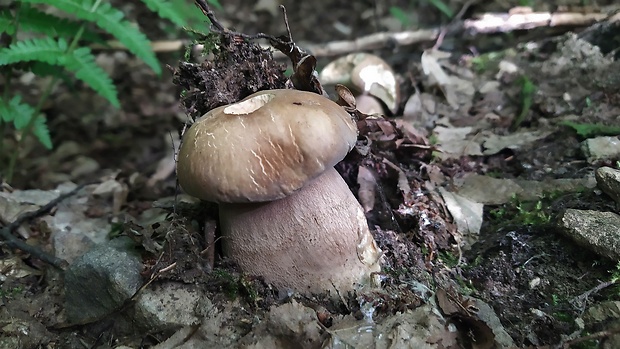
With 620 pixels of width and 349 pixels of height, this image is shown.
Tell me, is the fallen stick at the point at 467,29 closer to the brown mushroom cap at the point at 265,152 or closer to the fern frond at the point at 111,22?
the fern frond at the point at 111,22

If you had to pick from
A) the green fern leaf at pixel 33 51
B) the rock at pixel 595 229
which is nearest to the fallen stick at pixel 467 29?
the green fern leaf at pixel 33 51

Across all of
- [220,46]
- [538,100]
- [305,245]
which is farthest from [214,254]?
[538,100]

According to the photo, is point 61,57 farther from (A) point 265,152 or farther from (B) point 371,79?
(B) point 371,79

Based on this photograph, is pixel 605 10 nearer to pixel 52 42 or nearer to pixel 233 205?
pixel 233 205

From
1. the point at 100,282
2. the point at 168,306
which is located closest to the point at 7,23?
the point at 100,282

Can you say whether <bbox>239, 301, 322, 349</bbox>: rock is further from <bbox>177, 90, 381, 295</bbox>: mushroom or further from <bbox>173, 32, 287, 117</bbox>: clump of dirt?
<bbox>173, 32, 287, 117</bbox>: clump of dirt
